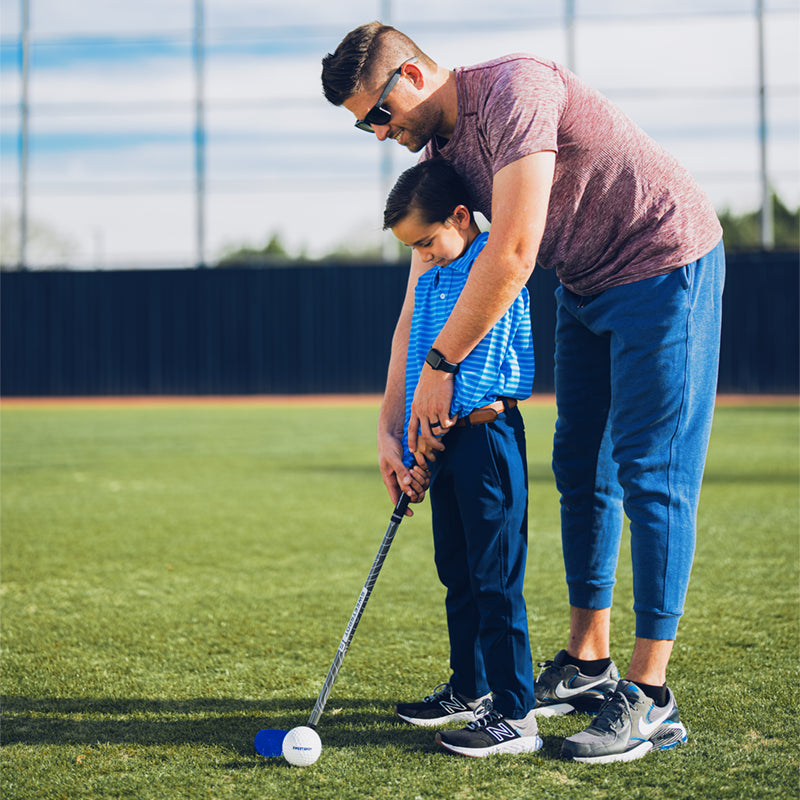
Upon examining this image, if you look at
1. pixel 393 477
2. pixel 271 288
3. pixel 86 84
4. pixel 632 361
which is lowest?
pixel 271 288

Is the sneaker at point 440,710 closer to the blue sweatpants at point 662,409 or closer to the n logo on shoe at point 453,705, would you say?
the n logo on shoe at point 453,705

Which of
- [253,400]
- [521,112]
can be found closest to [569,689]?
[521,112]

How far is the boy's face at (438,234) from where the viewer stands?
202cm

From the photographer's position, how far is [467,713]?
2176 millimetres

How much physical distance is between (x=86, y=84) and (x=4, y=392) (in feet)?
21.3

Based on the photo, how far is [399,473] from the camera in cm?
216

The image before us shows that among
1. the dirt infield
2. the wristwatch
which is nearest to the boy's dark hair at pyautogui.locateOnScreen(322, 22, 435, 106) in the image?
the wristwatch

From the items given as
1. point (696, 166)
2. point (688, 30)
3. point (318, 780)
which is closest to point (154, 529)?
point (318, 780)

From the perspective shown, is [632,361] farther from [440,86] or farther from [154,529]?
[154,529]

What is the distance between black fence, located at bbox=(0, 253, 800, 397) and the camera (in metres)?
18.8

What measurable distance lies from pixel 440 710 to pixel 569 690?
0.32 metres

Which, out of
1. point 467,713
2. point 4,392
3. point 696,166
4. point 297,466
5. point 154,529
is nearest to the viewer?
point 467,713

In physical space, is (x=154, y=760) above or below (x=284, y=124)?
below

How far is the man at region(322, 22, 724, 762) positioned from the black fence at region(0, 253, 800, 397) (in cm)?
1609
